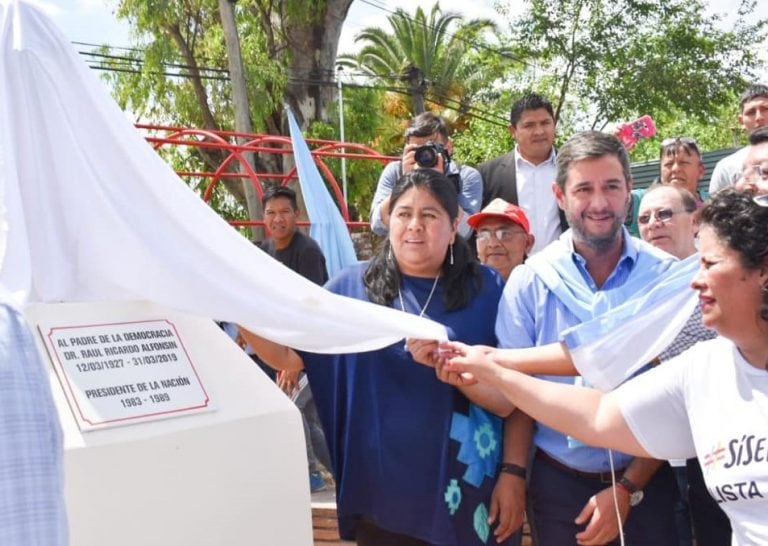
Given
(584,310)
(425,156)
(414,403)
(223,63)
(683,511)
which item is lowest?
(683,511)

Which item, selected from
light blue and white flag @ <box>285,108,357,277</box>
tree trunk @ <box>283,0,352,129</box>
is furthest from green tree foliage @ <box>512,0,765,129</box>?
light blue and white flag @ <box>285,108,357,277</box>

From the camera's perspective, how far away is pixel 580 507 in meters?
2.80

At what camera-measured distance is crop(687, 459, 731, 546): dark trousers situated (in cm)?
286

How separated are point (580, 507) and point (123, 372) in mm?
1398

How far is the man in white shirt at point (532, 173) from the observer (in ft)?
14.8

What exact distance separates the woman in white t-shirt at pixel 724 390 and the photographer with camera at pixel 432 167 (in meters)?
1.80

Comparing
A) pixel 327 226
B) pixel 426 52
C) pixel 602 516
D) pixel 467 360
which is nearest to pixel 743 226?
pixel 467 360

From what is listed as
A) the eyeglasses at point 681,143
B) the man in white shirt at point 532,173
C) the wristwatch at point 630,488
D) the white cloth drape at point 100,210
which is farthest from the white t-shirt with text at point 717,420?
the eyeglasses at point 681,143

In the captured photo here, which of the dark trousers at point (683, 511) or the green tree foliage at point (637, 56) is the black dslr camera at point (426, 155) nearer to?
the dark trousers at point (683, 511)

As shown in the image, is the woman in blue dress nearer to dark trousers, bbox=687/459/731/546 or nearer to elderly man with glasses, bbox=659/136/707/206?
dark trousers, bbox=687/459/731/546

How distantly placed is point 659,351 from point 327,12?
15177 millimetres

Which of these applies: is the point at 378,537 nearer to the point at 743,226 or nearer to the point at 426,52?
the point at 743,226

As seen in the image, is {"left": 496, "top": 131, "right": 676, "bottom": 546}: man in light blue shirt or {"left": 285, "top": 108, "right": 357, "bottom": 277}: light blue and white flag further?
{"left": 285, "top": 108, "right": 357, "bottom": 277}: light blue and white flag

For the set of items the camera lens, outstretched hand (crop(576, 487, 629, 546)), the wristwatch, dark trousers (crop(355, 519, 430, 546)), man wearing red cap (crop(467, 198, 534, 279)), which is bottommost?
dark trousers (crop(355, 519, 430, 546))
